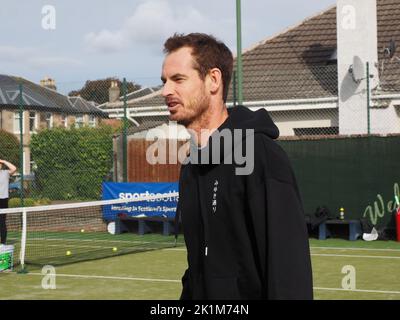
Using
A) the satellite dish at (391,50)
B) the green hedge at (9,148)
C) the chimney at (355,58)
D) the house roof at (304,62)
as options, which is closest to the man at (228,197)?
the chimney at (355,58)

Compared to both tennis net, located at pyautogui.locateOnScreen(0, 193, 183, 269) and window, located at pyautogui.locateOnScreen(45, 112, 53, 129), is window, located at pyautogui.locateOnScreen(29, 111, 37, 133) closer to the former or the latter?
window, located at pyautogui.locateOnScreen(45, 112, 53, 129)

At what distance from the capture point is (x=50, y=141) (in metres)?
36.9

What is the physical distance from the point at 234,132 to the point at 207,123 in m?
0.12

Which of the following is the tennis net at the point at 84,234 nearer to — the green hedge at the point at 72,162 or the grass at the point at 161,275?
the grass at the point at 161,275

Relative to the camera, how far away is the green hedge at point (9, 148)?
30734 mm

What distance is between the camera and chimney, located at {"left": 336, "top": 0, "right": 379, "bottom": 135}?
63.7ft

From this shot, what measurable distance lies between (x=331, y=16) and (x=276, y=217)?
883 inches

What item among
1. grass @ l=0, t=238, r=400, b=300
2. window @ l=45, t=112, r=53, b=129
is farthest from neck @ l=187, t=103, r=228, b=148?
window @ l=45, t=112, r=53, b=129

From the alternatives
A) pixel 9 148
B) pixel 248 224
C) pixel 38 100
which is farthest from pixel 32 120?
pixel 248 224

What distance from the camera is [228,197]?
2773 millimetres

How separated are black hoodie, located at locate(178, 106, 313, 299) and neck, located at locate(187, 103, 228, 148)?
33mm

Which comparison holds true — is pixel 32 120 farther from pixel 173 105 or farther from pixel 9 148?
pixel 173 105

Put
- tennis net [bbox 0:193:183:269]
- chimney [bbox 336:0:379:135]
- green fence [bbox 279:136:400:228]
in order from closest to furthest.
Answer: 1. tennis net [bbox 0:193:183:269]
2. green fence [bbox 279:136:400:228]
3. chimney [bbox 336:0:379:135]
